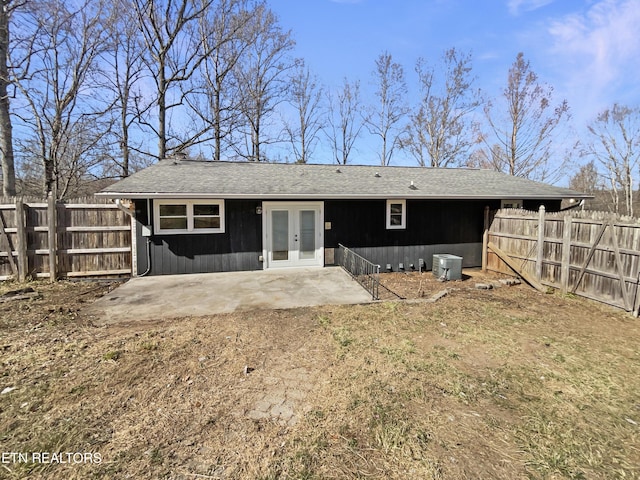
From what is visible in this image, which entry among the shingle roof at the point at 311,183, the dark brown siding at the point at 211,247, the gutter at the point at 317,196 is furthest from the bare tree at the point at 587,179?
the dark brown siding at the point at 211,247

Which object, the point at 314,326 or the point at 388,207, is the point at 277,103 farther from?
the point at 314,326

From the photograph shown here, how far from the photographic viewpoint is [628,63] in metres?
16.6

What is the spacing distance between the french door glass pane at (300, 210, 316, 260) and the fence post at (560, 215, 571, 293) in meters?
6.32

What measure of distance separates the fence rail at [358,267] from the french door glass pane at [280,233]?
5.60ft

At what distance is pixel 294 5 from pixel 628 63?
1835cm

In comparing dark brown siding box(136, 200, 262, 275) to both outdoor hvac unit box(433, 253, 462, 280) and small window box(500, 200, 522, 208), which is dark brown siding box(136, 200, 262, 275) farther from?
small window box(500, 200, 522, 208)

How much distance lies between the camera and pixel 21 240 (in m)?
7.59

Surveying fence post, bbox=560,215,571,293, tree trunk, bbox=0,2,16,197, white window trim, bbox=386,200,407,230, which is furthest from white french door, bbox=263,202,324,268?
tree trunk, bbox=0,2,16,197

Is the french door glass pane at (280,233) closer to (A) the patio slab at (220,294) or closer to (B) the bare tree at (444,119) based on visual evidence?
(A) the patio slab at (220,294)

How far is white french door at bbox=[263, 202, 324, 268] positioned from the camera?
9.26 metres

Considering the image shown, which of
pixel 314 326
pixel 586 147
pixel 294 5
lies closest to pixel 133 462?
pixel 314 326

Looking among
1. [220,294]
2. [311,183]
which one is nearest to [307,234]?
[311,183]

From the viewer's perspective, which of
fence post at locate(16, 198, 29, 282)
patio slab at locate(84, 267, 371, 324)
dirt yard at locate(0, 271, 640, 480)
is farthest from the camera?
fence post at locate(16, 198, 29, 282)

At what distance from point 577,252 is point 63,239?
41.1 ft
